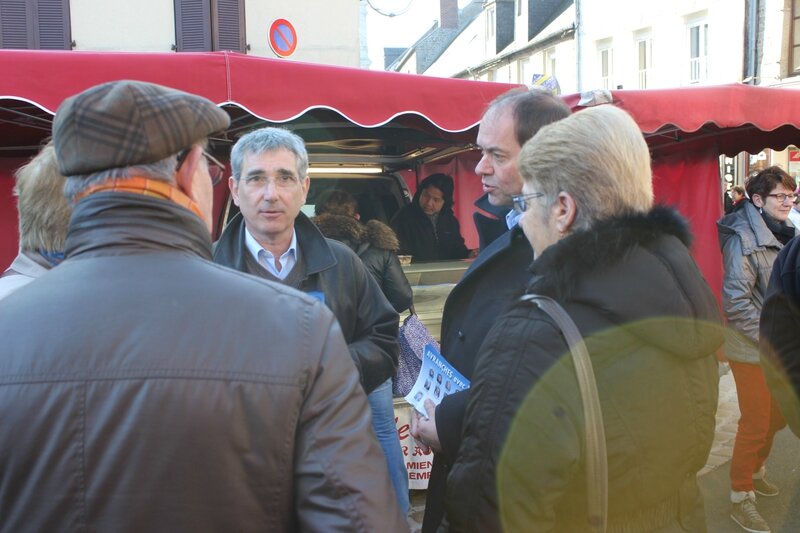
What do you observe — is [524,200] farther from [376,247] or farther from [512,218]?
[376,247]

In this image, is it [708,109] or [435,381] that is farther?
[708,109]

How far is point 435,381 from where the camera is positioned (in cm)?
228

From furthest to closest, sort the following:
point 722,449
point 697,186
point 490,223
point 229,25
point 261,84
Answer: point 229,25
point 697,186
point 722,449
point 261,84
point 490,223

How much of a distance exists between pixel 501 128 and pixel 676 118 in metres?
3.76

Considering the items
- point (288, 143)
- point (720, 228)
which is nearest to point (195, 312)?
point (288, 143)

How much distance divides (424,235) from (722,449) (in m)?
2.93

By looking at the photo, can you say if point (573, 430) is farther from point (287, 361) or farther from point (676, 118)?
point (676, 118)

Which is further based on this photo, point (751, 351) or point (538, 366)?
point (751, 351)

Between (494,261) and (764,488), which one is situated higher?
(494,261)

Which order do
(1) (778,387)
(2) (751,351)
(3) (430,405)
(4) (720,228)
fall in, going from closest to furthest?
(3) (430,405)
(1) (778,387)
(2) (751,351)
(4) (720,228)

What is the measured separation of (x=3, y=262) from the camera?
5.67m

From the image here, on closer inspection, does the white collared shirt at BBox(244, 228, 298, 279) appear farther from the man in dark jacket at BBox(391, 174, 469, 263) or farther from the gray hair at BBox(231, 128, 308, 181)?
the man in dark jacket at BBox(391, 174, 469, 263)

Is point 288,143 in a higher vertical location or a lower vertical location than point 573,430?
higher

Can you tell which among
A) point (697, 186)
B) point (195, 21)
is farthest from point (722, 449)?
point (195, 21)
